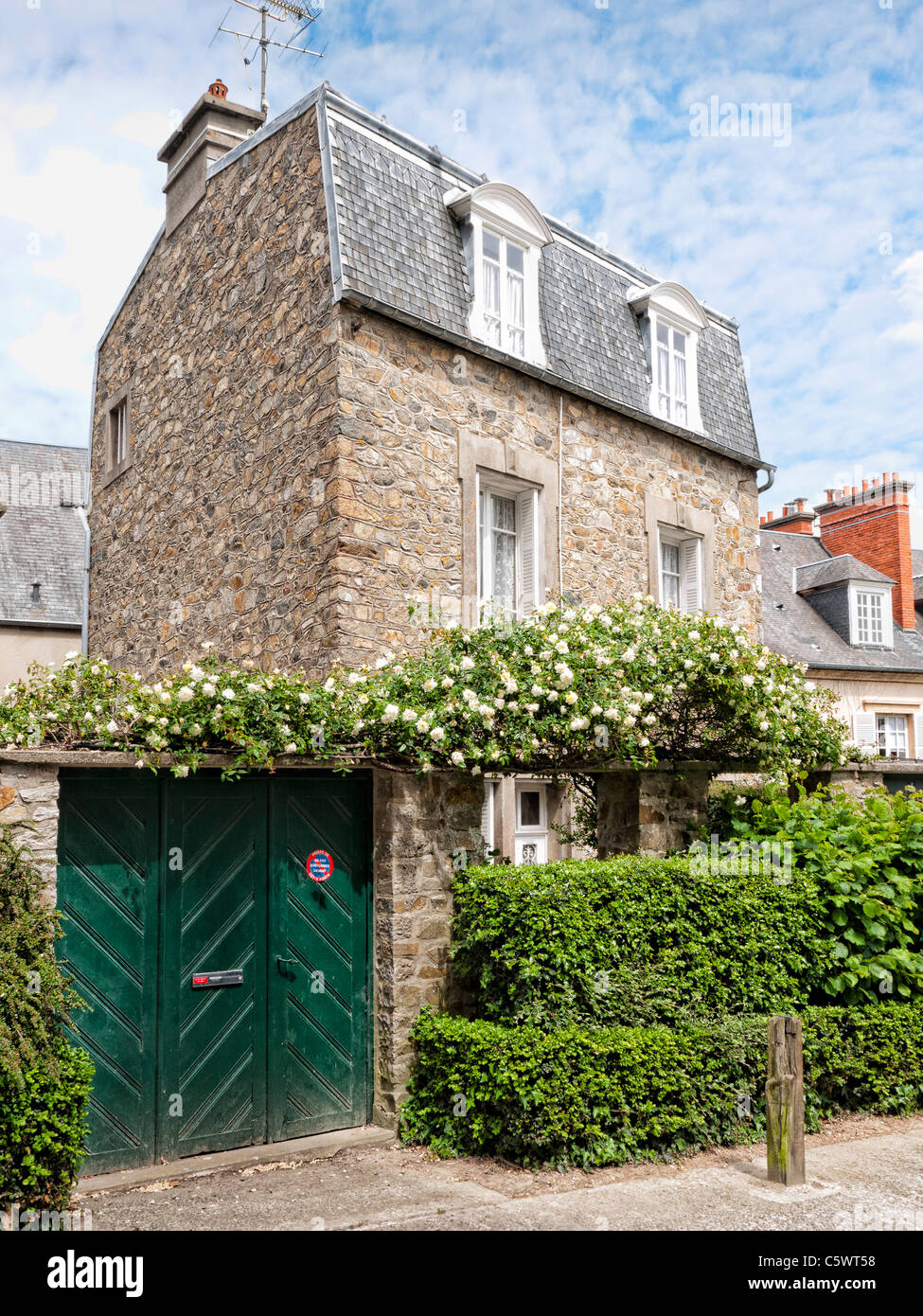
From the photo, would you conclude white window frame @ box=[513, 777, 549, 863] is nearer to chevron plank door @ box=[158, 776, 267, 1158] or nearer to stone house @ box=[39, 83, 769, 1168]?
stone house @ box=[39, 83, 769, 1168]

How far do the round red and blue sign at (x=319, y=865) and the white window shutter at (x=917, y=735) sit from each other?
1734 centimetres

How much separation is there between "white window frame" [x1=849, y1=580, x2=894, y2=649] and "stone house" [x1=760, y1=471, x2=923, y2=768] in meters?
0.02

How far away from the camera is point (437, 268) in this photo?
9.78 meters

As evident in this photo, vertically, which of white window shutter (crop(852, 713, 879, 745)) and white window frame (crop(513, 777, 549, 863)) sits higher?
white window shutter (crop(852, 713, 879, 745))

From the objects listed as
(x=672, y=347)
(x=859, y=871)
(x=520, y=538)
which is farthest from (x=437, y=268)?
(x=859, y=871)

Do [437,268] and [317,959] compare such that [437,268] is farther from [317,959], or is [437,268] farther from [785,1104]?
[785,1104]

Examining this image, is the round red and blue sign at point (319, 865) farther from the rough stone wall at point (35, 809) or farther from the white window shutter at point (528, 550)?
the white window shutter at point (528, 550)

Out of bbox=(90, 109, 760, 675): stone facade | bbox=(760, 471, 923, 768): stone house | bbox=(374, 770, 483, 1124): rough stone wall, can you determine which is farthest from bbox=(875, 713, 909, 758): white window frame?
bbox=(374, 770, 483, 1124): rough stone wall

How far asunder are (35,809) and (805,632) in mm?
18340

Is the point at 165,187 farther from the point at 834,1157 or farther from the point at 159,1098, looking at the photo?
the point at 834,1157

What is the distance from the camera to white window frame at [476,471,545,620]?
10.2 meters

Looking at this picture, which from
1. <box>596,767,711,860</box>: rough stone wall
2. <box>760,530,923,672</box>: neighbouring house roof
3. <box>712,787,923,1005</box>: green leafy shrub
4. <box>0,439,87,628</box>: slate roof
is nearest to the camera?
<box>712,787,923,1005</box>: green leafy shrub

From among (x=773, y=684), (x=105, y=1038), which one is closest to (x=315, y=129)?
(x=773, y=684)

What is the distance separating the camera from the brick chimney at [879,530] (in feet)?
74.2
